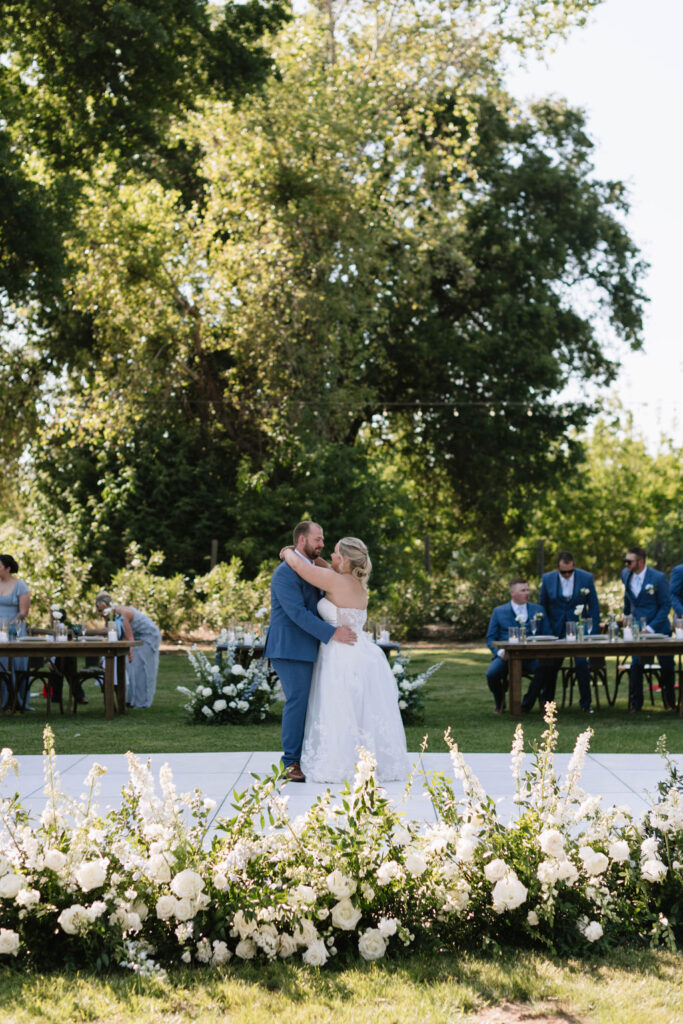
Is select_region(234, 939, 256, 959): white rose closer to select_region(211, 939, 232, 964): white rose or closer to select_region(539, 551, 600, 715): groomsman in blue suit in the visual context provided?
select_region(211, 939, 232, 964): white rose

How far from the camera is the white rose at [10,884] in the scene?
432 centimetres

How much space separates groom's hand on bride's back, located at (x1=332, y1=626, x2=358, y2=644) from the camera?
→ 27.1ft

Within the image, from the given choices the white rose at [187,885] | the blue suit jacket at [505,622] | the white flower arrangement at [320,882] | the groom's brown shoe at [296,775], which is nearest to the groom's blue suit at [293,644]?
the groom's brown shoe at [296,775]

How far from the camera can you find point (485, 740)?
10352 millimetres

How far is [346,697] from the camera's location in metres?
8.24

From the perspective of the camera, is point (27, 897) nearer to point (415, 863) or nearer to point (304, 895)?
point (304, 895)

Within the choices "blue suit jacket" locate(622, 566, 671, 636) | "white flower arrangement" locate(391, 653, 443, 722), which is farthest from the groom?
"blue suit jacket" locate(622, 566, 671, 636)

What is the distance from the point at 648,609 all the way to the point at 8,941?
10.1 m

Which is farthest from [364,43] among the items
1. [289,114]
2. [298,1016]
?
[298,1016]

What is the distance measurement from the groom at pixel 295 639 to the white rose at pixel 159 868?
3.83m

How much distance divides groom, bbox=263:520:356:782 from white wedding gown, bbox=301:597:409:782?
7 centimetres

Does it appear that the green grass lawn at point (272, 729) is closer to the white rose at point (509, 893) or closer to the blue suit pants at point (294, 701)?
the blue suit pants at point (294, 701)

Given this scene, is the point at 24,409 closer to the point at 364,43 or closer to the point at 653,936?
the point at 364,43

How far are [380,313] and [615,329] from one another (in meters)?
8.12
